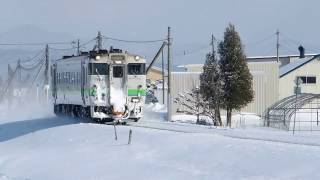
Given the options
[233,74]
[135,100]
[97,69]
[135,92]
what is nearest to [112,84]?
[97,69]

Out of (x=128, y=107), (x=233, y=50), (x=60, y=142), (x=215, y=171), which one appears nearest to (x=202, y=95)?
(x=233, y=50)

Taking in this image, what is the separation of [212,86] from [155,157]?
25909mm

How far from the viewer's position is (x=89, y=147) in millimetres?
22516

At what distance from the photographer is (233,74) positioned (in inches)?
1790

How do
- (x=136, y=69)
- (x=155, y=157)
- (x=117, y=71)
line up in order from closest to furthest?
(x=155, y=157) → (x=117, y=71) → (x=136, y=69)

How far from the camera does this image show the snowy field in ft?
53.8

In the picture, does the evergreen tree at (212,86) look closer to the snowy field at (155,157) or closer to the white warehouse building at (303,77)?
the white warehouse building at (303,77)

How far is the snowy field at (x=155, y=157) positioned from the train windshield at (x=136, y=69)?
306cm

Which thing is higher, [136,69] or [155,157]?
[136,69]

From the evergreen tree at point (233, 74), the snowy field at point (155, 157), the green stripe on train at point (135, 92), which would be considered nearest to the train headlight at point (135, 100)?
the green stripe on train at point (135, 92)

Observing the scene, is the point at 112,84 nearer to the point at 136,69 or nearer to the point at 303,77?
the point at 136,69

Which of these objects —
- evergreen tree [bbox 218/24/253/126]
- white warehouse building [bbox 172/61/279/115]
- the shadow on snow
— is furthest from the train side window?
white warehouse building [bbox 172/61/279/115]

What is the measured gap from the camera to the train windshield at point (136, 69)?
27.9 m

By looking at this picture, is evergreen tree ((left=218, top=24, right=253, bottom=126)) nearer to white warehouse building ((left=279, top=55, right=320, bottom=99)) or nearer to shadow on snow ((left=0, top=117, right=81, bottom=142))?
shadow on snow ((left=0, top=117, right=81, bottom=142))
